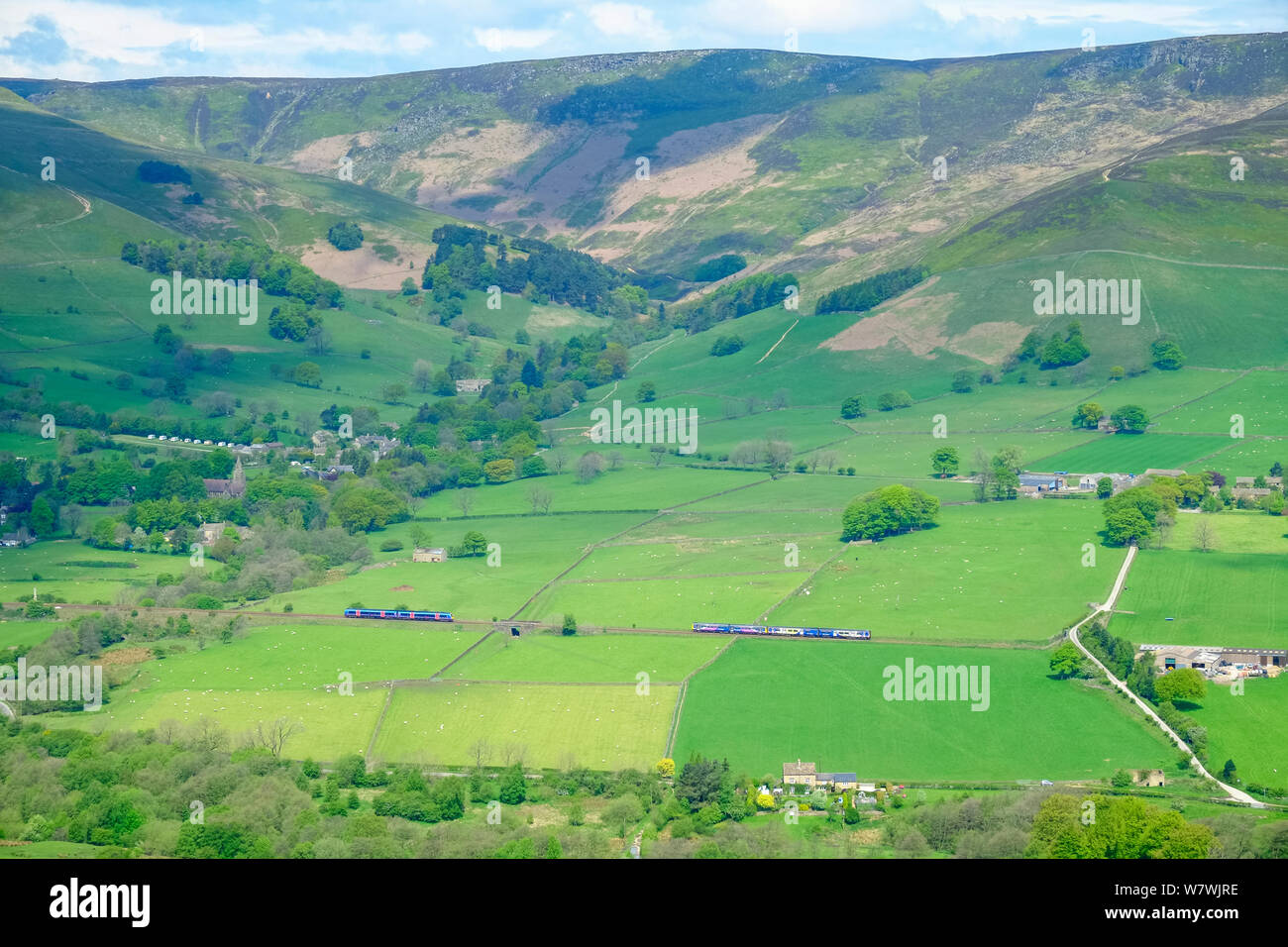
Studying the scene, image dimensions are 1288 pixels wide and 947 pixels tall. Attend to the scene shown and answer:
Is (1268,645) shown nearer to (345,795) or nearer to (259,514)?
(345,795)

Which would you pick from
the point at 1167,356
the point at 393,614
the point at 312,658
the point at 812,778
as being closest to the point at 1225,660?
the point at 812,778

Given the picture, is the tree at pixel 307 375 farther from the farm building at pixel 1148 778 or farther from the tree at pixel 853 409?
the farm building at pixel 1148 778

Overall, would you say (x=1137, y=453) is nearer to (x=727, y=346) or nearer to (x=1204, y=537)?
(x=1204, y=537)

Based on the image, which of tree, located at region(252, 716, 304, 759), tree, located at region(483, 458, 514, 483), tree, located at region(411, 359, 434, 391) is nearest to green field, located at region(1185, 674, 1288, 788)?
tree, located at region(252, 716, 304, 759)

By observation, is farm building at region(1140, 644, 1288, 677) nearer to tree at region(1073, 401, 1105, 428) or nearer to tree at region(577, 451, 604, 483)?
tree at region(1073, 401, 1105, 428)

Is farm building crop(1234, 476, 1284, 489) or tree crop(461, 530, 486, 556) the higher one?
farm building crop(1234, 476, 1284, 489)

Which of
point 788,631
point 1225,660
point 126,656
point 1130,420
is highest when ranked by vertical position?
point 1130,420

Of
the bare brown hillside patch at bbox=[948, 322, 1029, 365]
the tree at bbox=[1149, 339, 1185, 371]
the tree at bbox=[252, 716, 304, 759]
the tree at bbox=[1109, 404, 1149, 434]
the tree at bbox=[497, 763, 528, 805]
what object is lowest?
the tree at bbox=[497, 763, 528, 805]
